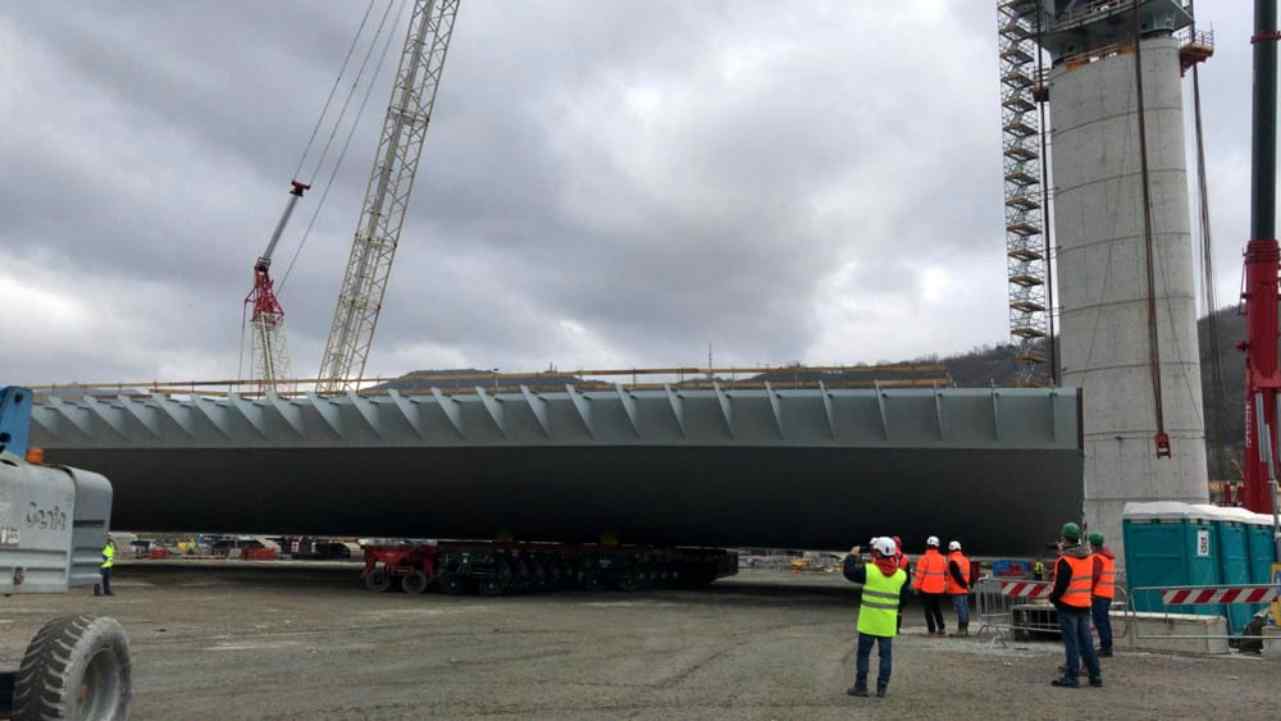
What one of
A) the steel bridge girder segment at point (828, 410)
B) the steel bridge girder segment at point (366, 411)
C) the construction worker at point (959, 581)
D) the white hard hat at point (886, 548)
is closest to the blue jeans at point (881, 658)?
the white hard hat at point (886, 548)

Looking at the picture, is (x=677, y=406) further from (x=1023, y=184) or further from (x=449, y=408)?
(x=1023, y=184)

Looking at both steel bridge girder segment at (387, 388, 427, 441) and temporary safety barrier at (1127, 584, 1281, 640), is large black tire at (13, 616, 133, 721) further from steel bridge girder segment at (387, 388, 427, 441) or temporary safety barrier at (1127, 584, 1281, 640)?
steel bridge girder segment at (387, 388, 427, 441)

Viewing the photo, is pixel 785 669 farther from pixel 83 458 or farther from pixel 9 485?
pixel 83 458

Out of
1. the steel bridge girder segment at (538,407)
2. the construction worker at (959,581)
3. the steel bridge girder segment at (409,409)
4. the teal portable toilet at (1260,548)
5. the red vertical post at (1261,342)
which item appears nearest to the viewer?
the construction worker at (959,581)

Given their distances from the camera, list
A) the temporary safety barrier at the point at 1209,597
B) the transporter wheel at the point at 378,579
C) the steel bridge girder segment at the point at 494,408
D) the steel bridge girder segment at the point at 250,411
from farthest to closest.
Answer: the transporter wheel at the point at 378,579 < the steel bridge girder segment at the point at 250,411 < the steel bridge girder segment at the point at 494,408 < the temporary safety barrier at the point at 1209,597

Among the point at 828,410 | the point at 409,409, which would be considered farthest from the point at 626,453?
the point at 409,409

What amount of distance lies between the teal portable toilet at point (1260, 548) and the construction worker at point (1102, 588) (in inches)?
265

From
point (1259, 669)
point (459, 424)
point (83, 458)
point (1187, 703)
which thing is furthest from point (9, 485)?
point (83, 458)

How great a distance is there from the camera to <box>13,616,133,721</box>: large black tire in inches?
253

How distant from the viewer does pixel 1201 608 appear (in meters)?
18.3

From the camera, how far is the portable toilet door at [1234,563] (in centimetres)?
1775

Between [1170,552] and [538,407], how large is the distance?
54.7 feet

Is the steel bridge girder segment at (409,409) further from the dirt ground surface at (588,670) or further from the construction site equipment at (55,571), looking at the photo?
the construction site equipment at (55,571)

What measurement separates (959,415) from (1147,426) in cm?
1956
